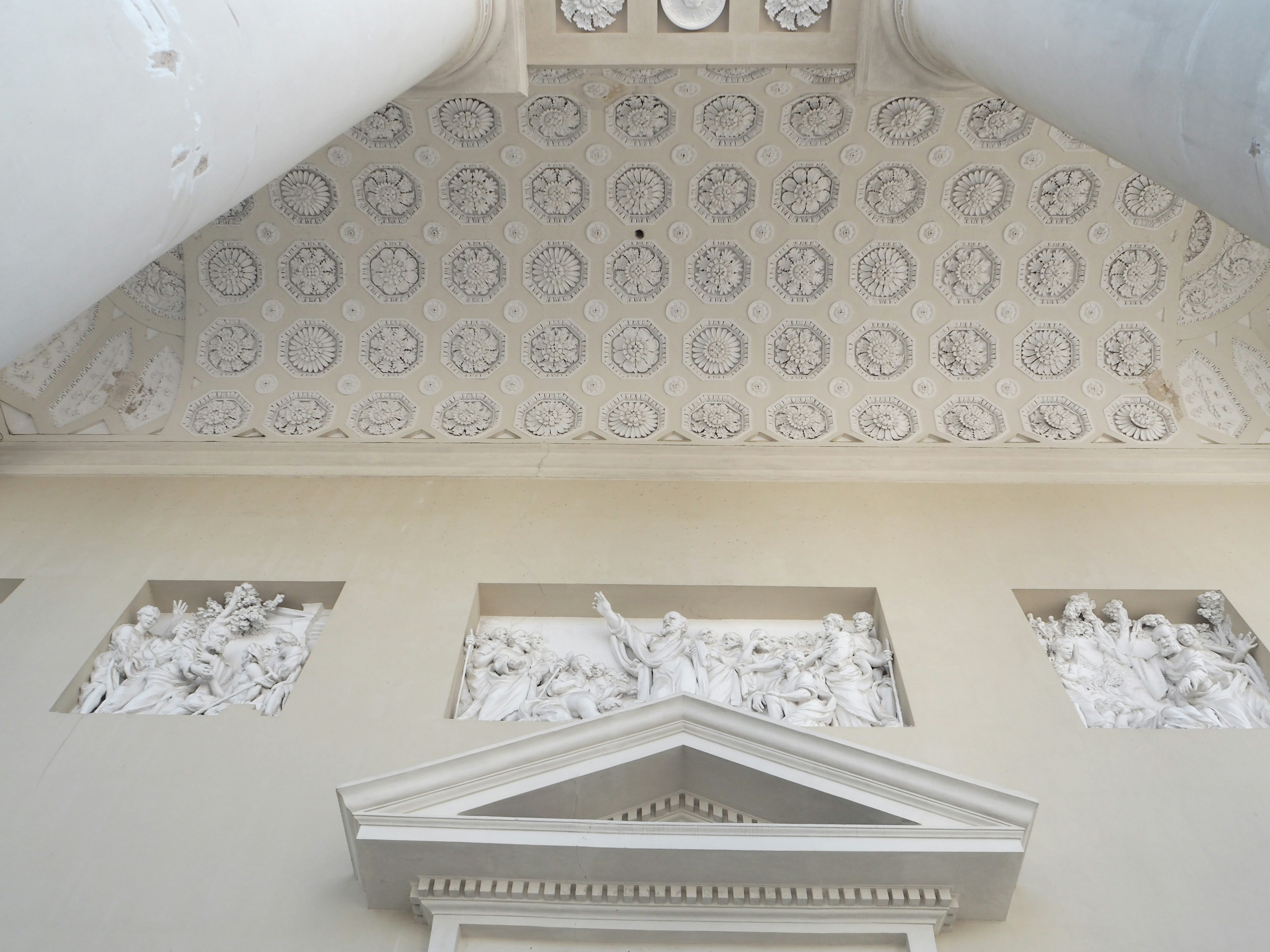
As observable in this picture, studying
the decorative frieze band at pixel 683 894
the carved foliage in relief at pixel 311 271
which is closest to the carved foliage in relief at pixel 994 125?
the carved foliage in relief at pixel 311 271

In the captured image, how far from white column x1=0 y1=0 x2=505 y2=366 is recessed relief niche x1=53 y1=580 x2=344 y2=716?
3.77 m

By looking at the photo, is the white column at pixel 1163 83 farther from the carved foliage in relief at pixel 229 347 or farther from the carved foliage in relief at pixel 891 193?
the carved foliage in relief at pixel 229 347

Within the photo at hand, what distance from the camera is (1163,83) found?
2.64 m

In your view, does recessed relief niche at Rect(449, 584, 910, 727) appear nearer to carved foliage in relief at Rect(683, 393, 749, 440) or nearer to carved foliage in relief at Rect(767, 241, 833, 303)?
carved foliage in relief at Rect(683, 393, 749, 440)

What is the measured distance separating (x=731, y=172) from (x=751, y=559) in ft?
10.3

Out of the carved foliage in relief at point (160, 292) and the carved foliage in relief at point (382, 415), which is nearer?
the carved foliage in relief at point (382, 415)

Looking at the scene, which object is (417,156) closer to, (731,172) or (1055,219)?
(731,172)

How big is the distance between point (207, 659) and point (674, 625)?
2955 mm

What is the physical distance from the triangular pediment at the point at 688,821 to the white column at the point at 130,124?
286cm

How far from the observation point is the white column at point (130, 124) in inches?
81.1

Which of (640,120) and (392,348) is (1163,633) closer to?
(640,120)

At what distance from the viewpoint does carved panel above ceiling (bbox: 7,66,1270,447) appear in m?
7.82

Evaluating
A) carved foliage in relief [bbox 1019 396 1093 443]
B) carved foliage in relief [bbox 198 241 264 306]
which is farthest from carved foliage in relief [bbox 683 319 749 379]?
carved foliage in relief [bbox 198 241 264 306]

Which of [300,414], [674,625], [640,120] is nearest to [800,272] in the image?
[640,120]
